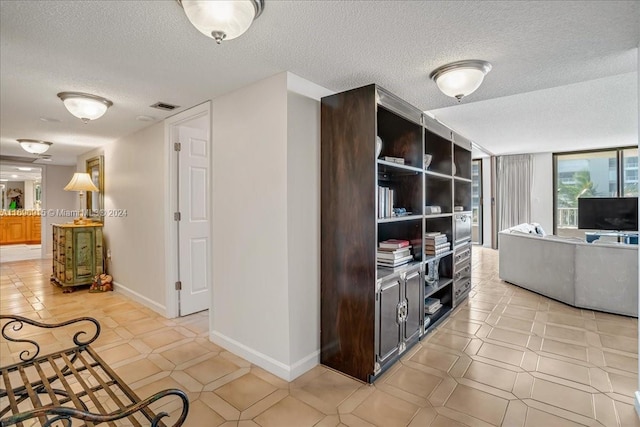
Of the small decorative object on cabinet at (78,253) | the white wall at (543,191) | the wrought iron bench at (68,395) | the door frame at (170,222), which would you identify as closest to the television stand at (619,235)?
the white wall at (543,191)

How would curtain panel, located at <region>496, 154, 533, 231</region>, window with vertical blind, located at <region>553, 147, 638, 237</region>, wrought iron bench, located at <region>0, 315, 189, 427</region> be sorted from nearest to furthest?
wrought iron bench, located at <region>0, 315, 189, 427</region>
window with vertical blind, located at <region>553, 147, 638, 237</region>
curtain panel, located at <region>496, 154, 533, 231</region>

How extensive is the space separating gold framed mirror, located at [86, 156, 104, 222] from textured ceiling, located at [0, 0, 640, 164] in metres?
1.97

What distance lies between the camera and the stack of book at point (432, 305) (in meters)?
3.11

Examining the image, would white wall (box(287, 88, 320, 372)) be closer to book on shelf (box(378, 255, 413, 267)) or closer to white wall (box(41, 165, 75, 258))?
book on shelf (box(378, 255, 413, 267))

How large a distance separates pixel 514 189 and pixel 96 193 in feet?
28.9

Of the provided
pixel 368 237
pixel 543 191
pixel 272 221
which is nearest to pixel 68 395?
pixel 272 221

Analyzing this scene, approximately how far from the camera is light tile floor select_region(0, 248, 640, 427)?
1.85 metres

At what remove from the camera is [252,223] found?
2.45 m

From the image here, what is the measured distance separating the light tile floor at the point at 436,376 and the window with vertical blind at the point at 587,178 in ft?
15.6

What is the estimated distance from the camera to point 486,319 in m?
3.35

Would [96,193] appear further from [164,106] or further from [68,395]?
[68,395]

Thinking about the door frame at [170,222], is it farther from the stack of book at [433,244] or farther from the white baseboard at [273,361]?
the stack of book at [433,244]

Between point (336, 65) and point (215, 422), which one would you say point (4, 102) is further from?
point (215, 422)

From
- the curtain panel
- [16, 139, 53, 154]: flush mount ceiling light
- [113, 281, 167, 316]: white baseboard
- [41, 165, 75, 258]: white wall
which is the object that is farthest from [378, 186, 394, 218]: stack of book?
[41, 165, 75, 258]: white wall
